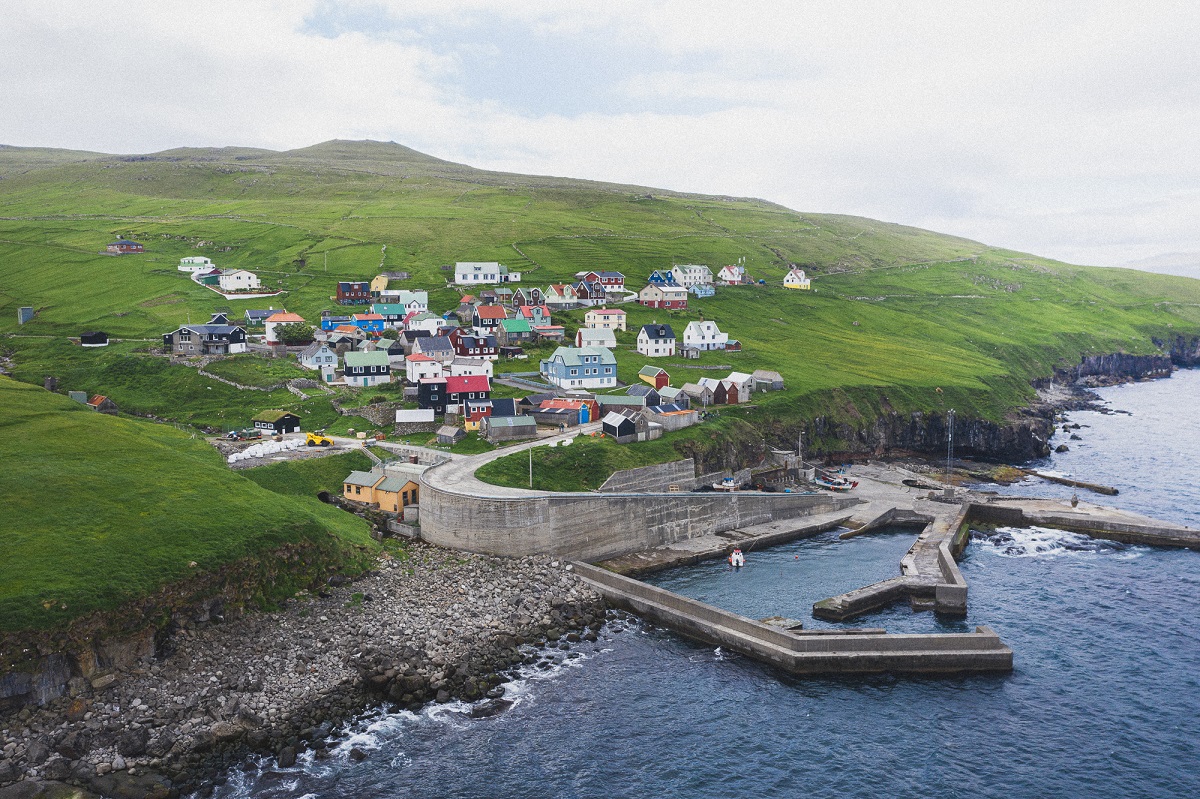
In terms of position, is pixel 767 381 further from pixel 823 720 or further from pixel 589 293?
pixel 823 720

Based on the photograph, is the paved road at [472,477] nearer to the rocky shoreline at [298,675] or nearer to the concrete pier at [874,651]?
the rocky shoreline at [298,675]

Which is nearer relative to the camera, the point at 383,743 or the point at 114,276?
the point at 383,743

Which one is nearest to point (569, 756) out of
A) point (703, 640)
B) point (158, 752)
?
point (703, 640)

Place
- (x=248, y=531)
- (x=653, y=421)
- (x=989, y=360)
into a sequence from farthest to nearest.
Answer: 1. (x=989, y=360)
2. (x=653, y=421)
3. (x=248, y=531)

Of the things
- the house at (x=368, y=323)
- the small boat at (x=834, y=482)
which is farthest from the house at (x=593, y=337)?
the small boat at (x=834, y=482)

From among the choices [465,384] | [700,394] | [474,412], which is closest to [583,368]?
[700,394]

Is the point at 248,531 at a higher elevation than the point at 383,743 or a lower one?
higher

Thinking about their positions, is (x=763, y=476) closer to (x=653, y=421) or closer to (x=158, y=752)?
(x=653, y=421)

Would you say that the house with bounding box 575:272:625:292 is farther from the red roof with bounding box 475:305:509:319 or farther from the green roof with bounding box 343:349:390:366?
the green roof with bounding box 343:349:390:366
